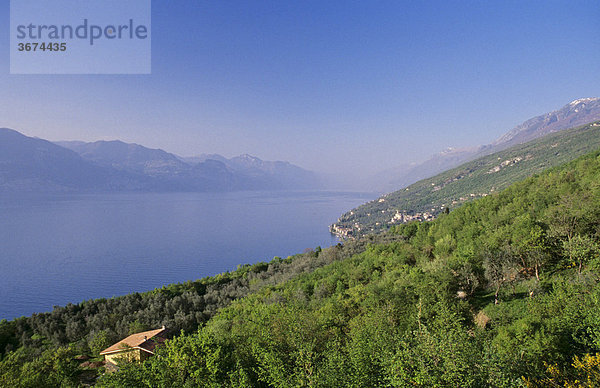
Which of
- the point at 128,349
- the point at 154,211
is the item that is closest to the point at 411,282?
the point at 128,349

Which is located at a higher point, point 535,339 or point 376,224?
point 535,339

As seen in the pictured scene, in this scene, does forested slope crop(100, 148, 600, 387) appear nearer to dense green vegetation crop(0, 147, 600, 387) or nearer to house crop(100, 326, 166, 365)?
dense green vegetation crop(0, 147, 600, 387)

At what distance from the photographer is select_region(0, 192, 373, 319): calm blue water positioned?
68.6 metres

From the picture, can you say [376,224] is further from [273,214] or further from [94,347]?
[94,347]

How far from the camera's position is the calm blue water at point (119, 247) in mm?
68581

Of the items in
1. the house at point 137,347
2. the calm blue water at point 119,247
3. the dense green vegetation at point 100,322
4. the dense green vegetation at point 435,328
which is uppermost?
the dense green vegetation at point 435,328

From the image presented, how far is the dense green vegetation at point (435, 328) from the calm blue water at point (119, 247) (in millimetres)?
36723

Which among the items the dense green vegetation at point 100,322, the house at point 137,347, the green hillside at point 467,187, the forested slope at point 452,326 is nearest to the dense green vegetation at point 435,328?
the forested slope at point 452,326

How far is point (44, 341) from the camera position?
107 feet

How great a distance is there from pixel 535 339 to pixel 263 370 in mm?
12989

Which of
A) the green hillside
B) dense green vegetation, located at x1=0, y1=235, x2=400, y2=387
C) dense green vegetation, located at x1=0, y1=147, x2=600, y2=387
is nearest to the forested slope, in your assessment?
dense green vegetation, located at x1=0, y1=147, x2=600, y2=387

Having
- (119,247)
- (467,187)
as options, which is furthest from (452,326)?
(467,187)

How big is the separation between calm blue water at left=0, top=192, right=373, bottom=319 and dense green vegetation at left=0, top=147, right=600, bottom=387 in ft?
120

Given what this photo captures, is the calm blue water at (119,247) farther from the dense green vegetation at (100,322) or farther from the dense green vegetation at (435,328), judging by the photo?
the dense green vegetation at (435,328)
